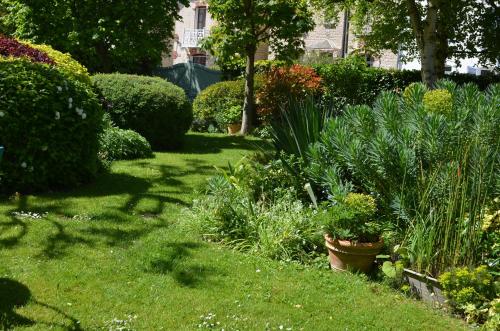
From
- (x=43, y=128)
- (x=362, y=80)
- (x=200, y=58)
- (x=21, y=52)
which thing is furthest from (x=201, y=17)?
(x=43, y=128)

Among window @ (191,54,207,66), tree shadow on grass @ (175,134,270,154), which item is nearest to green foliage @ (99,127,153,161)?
tree shadow on grass @ (175,134,270,154)

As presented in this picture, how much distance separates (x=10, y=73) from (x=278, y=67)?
9927mm

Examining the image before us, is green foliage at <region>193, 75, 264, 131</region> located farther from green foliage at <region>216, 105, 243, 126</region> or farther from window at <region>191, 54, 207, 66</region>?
window at <region>191, 54, 207, 66</region>

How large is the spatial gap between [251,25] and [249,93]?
1.78m

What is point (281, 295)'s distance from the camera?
4496mm

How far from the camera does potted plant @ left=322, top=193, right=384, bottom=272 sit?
495 cm

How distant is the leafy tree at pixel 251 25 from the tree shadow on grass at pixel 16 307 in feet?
32.2

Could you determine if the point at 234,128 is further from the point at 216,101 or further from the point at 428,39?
the point at 428,39

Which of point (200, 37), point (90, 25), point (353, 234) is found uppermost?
point (200, 37)

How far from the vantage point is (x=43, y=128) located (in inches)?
269

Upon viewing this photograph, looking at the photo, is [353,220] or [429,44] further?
[429,44]

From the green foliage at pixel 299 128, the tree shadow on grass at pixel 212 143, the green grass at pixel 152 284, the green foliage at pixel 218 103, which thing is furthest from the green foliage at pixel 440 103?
the green foliage at pixel 218 103

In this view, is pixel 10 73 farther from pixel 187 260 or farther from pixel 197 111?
pixel 197 111

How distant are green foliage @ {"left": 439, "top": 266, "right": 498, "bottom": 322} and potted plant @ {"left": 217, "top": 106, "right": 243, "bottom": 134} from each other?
11448 millimetres
